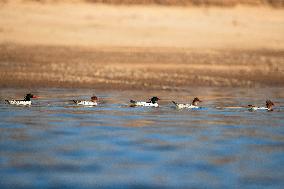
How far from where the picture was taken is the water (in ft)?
50.1

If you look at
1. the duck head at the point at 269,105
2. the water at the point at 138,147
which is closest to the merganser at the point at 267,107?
the duck head at the point at 269,105

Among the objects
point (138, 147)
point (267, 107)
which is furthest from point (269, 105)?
point (138, 147)

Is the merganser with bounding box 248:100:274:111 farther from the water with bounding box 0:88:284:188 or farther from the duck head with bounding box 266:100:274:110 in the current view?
the water with bounding box 0:88:284:188

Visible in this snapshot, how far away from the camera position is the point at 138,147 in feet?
64.1

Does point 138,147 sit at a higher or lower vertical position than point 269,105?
lower

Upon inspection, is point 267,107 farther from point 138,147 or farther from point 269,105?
point 138,147

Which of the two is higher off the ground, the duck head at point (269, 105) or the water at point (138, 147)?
the duck head at point (269, 105)

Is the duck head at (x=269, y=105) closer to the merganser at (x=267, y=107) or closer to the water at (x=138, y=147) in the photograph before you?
the merganser at (x=267, y=107)

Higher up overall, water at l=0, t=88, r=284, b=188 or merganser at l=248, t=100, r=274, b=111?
merganser at l=248, t=100, r=274, b=111

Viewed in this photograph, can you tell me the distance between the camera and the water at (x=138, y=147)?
1527 centimetres

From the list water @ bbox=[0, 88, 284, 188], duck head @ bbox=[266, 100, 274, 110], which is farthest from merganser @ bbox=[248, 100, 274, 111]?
water @ bbox=[0, 88, 284, 188]

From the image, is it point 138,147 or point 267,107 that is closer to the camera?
point 138,147

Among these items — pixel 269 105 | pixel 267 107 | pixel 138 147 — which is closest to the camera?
pixel 138 147

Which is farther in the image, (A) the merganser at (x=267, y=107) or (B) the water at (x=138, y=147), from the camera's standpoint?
(A) the merganser at (x=267, y=107)
